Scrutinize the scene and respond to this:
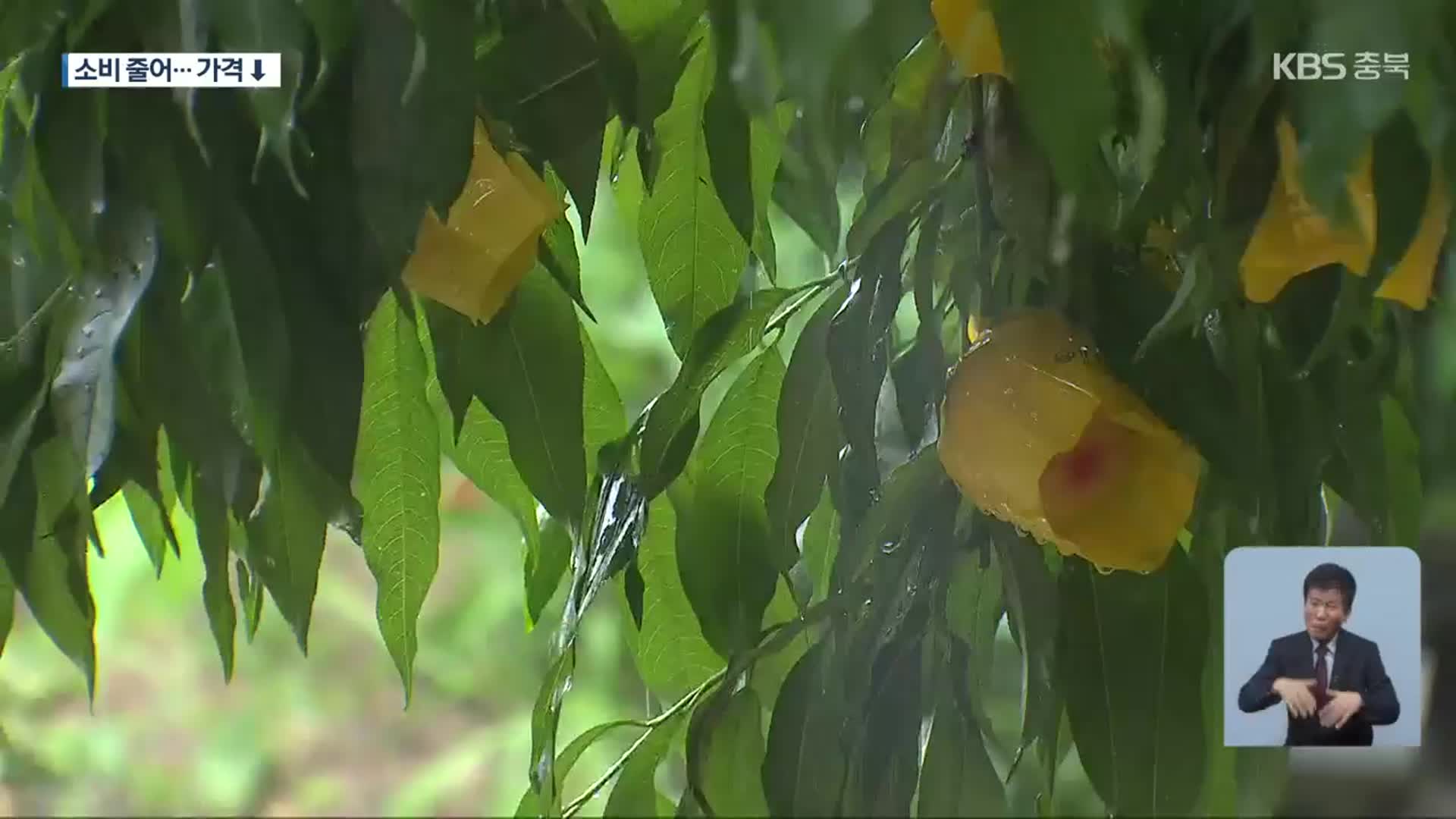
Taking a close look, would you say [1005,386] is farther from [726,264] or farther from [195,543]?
[195,543]

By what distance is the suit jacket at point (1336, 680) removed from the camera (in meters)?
0.42

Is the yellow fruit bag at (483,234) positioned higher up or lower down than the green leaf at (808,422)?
higher up

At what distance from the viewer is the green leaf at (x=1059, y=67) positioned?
0.30 meters

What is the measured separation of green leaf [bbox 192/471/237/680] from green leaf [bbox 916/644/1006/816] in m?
0.23

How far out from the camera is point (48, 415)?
378 millimetres

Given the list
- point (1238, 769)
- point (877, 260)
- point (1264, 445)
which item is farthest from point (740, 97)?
point (1238, 769)

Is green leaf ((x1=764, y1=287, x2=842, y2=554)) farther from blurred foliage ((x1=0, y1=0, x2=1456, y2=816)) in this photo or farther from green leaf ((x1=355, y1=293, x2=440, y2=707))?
green leaf ((x1=355, y1=293, x2=440, y2=707))

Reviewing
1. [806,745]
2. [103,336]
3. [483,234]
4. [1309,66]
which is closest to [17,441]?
[103,336]

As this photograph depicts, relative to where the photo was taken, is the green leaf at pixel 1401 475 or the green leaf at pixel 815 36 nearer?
the green leaf at pixel 815 36

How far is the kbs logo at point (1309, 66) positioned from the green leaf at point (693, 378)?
0.52 ft

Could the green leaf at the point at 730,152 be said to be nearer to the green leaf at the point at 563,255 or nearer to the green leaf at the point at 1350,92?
the green leaf at the point at 563,255
